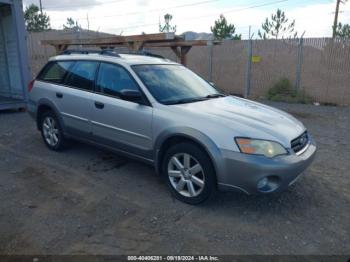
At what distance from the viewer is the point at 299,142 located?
135 inches

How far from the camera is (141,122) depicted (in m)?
3.76

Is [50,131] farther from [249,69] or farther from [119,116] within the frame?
[249,69]

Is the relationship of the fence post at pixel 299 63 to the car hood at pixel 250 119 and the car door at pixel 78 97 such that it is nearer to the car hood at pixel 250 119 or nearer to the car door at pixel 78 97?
the car hood at pixel 250 119

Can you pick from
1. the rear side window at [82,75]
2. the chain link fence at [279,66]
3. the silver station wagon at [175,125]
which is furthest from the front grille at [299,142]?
the chain link fence at [279,66]

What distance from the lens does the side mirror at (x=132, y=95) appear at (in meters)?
3.68

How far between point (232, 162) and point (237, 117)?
60 centimetres

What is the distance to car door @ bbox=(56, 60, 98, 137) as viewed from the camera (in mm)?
4449

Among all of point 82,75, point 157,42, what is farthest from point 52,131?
point 157,42

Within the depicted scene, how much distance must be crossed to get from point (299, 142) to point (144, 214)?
1.93 meters

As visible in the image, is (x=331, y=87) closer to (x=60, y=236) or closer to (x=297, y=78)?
(x=297, y=78)

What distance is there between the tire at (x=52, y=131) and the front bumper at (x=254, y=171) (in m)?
3.12

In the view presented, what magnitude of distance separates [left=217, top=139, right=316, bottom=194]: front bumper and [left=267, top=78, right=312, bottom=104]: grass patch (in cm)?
874

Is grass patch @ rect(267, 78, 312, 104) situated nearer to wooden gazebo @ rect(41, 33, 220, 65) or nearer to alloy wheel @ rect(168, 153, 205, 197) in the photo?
wooden gazebo @ rect(41, 33, 220, 65)

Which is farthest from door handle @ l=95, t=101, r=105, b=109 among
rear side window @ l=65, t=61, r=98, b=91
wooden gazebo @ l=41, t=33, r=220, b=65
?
wooden gazebo @ l=41, t=33, r=220, b=65
